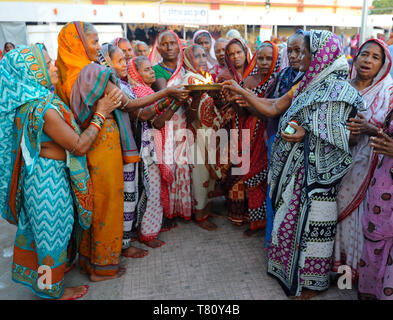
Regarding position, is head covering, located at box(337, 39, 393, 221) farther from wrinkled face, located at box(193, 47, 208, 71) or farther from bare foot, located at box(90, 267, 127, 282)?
bare foot, located at box(90, 267, 127, 282)

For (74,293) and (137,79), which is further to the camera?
(137,79)

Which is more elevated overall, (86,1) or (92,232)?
(86,1)

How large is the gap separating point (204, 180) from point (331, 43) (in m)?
2.18

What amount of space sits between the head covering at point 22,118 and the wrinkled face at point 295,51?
2151 mm

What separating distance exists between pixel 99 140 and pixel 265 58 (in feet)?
6.78

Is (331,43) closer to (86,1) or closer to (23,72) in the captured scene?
(23,72)

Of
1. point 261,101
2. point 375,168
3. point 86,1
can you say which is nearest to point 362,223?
point 375,168

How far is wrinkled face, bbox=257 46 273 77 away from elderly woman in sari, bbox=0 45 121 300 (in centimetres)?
174

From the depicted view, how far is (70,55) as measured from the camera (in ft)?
8.09

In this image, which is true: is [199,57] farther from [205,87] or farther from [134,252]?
[134,252]

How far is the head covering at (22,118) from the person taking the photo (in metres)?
2.18

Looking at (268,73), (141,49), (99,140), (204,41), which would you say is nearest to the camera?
(99,140)

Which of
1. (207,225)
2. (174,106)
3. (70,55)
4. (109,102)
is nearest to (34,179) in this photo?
(109,102)

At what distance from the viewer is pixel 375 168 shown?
2465 millimetres
